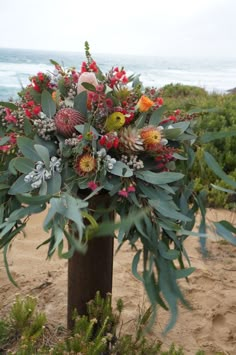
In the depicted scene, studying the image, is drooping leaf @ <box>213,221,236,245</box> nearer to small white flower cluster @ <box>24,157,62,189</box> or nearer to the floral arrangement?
the floral arrangement

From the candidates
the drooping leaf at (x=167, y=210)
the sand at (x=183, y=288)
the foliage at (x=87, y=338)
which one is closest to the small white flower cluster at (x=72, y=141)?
the drooping leaf at (x=167, y=210)

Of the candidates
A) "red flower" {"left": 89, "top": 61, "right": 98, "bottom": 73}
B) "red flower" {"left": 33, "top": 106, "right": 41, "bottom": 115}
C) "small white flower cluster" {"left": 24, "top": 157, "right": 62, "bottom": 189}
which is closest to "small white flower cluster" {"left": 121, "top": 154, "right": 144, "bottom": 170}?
"small white flower cluster" {"left": 24, "top": 157, "right": 62, "bottom": 189}

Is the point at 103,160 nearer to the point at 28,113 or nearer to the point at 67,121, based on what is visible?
the point at 67,121

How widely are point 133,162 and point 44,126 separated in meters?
0.33

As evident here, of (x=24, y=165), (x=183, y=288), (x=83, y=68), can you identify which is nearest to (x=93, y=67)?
(x=83, y=68)

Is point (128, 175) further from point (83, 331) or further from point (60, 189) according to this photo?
point (83, 331)

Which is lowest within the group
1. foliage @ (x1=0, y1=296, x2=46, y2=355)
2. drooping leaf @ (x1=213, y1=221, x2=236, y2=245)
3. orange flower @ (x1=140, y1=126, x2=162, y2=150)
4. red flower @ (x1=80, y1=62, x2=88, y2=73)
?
foliage @ (x1=0, y1=296, x2=46, y2=355)

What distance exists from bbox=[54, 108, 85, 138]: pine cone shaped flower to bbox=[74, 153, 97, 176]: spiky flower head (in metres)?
0.12

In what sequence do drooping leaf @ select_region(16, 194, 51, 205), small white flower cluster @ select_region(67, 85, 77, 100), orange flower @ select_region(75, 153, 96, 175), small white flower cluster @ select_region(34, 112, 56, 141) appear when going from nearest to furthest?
drooping leaf @ select_region(16, 194, 51, 205), orange flower @ select_region(75, 153, 96, 175), small white flower cluster @ select_region(34, 112, 56, 141), small white flower cluster @ select_region(67, 85, 77, 100)

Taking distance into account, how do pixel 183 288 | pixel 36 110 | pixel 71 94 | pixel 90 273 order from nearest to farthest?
pixel 36 110 < pixel 71 94 < pixel 90 273 < pixel 183 288

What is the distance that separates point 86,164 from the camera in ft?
4.56

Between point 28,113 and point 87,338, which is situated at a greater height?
point 28,113

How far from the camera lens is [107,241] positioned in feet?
6.08

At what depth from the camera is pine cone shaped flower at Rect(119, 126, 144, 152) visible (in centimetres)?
143
